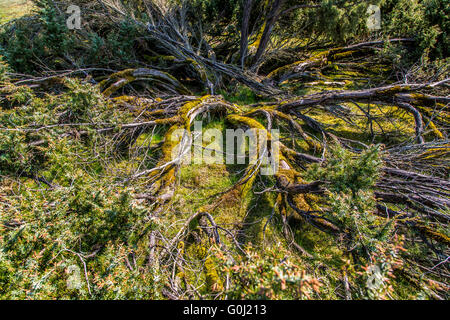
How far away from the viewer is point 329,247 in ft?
8.28

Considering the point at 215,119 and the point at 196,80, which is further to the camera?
the point at 196,80

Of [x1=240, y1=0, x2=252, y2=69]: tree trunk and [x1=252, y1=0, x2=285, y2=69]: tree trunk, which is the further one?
[x1=240, y1=0, x2=252, y2=69]: tree trunk

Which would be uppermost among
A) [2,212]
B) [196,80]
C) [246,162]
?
[196,80]

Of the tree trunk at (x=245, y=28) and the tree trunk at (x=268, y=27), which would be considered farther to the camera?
the tree trunk at (x=245, y=28)

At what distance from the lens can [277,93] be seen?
522cm
